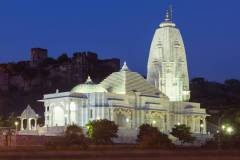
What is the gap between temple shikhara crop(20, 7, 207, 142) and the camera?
9481 cm

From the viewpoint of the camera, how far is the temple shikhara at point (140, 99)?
9481 centimetres

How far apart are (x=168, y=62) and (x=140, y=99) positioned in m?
13.6

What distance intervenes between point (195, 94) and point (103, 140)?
95537mm

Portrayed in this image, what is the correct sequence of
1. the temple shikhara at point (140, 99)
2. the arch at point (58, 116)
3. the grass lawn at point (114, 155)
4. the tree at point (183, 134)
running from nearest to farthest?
1. the grass lawn at point (114, 155)
2. the tree at point (183, 134)
3. the temple shikhara at point (140, 99)
4. the arch at point (58, 116)

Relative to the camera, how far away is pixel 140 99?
100m

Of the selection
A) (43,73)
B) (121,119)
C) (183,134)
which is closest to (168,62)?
(121,119)

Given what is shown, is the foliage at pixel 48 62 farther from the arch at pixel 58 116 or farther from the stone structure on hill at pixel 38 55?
the arch at pixel 58 116

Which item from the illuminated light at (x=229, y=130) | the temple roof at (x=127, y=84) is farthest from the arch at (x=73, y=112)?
the illuminated light at (x=229, y=130)

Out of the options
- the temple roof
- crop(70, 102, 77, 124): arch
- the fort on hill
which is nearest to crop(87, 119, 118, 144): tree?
crop(70, 102, 77, 124): arch

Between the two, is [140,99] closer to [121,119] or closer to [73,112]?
[121,119]

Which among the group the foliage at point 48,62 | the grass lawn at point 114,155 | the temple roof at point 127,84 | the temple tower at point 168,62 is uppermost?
the foliage at point 48,62

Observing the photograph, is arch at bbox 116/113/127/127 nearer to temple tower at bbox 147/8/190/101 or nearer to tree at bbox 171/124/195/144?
tree at bbox 171/124/195/144

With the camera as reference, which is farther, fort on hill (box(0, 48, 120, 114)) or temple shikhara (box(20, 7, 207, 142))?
fort on hill (box(0, 48, 120, 114))

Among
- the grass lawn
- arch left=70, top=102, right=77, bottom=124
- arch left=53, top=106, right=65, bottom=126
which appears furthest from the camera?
arch left=53, top=106, right=65, bottom=126
